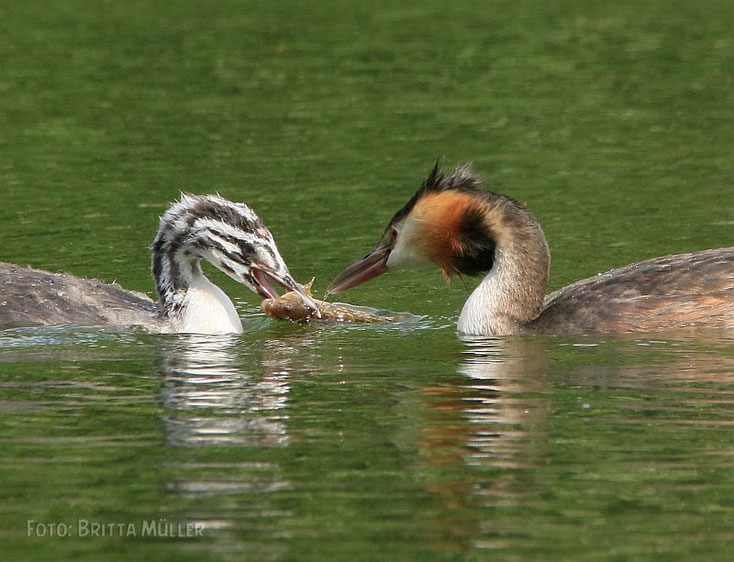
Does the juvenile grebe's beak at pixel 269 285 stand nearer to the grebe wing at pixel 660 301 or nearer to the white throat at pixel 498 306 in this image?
the white throat at pixel 498 306

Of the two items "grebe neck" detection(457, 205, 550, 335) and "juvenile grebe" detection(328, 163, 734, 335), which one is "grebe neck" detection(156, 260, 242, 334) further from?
"grebe neck" detection(457, 205, 550, 335)

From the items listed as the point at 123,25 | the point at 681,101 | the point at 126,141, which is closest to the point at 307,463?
the point at 126,141

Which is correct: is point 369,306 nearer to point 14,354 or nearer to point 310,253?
point 310,253

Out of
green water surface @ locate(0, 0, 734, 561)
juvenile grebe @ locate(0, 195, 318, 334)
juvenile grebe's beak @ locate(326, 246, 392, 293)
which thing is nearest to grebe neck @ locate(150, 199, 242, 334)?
juvenile grebe @ locate(0, 195, 318, 334)

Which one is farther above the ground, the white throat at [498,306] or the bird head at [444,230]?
the bird head at [444,230]

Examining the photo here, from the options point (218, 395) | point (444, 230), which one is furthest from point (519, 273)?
point (218, 395)

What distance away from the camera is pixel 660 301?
12711 mm

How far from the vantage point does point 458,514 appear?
27.2 feet

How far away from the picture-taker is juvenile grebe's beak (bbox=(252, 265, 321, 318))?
12.9 m

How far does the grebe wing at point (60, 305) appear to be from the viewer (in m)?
13.3

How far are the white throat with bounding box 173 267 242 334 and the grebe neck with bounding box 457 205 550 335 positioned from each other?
6.26 feet

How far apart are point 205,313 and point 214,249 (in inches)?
20.4

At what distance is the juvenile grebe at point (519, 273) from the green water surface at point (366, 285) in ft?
0.83

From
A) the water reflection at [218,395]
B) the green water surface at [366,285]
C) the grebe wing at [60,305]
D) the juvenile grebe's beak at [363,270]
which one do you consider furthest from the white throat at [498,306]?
the grebe wing at [60,305]
